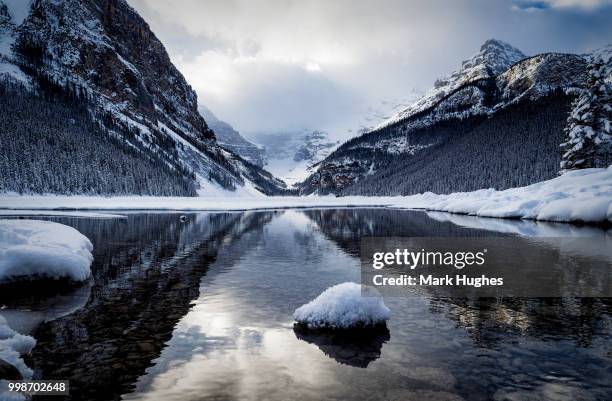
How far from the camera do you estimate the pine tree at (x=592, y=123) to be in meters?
41.6

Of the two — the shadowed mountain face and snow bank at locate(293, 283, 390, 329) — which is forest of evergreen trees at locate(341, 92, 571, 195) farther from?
snow bank at locate(293, 283, 390, 329)

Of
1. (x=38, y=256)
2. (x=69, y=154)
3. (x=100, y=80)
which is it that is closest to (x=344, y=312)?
(x=38, y=256)

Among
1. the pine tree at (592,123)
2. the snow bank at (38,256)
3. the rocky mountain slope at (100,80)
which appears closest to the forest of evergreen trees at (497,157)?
the pine tree at (592,123)

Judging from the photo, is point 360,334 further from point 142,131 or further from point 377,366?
point 142,131

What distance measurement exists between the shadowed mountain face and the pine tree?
42845mm

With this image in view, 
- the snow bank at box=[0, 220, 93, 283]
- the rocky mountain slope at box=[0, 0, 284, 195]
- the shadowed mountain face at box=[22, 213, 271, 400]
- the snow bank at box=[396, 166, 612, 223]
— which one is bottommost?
the shadowed mountain face at box=[22, 213, 271, 400]

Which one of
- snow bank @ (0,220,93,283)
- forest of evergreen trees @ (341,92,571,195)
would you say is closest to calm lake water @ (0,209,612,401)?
snow bank @ (0,220,93,283)

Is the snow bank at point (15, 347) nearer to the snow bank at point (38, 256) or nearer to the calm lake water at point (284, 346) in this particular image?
the calm lake water at point (284, 346)

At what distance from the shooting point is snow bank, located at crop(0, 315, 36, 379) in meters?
5.81

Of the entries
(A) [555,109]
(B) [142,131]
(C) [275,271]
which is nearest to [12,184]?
(B) [142,131]

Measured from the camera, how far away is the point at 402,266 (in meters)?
16.0

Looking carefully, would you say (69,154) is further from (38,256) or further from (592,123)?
(592,123)

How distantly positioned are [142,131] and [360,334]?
532 feet

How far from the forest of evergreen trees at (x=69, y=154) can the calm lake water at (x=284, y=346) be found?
8822cm
